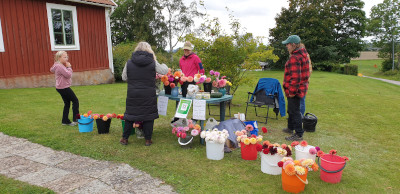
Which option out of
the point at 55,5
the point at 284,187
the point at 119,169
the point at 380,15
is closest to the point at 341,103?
the point at 284,187

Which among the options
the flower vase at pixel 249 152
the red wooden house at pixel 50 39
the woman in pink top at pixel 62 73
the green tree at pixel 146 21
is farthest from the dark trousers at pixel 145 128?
the green tree at pixel 146 21

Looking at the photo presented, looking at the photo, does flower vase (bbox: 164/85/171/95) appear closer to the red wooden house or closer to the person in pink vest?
the person in pink vest

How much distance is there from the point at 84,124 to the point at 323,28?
3009 cm

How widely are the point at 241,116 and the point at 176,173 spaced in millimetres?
2046

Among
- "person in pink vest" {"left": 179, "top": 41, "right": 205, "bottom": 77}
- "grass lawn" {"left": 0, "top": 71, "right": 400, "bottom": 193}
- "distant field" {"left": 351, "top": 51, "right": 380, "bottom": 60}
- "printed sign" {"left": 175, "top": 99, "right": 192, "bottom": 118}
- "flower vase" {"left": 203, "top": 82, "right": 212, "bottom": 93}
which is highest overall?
"distant field" {"left": 351, "top": 51, "right": 380, "bottom": 60}

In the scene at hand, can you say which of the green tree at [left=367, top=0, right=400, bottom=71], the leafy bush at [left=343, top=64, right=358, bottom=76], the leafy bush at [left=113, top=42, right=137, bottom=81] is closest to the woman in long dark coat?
the leafy bush at [left=113, top=42, right=137, bottom=81]

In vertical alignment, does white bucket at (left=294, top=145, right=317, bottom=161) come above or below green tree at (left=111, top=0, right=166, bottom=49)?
below

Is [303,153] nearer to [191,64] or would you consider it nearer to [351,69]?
[191,64]

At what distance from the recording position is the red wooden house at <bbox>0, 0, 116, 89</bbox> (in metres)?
9.94

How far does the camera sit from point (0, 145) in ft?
14.3

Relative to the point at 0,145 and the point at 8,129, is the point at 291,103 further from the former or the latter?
the point at 8,129

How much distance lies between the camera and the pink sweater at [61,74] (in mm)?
5164

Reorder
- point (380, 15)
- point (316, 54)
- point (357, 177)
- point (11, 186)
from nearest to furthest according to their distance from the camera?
point (11, 186)
point (357, 177)
point (316, 54)
point (380, 15)

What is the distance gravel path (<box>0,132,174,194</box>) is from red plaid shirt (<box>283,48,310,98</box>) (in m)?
2.77
